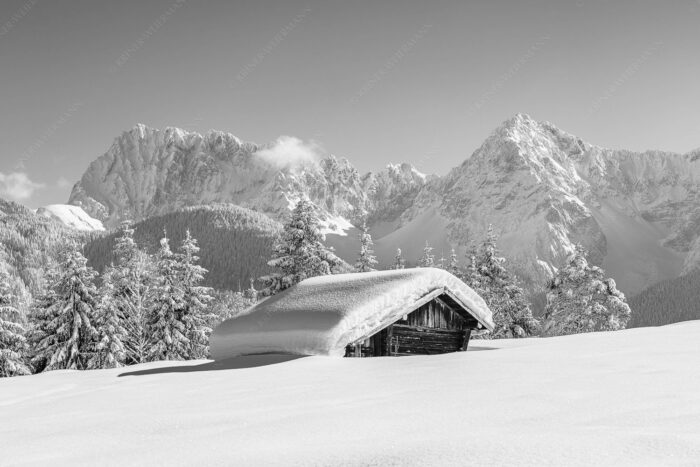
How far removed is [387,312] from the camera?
12.1m

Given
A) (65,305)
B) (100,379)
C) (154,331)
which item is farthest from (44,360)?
(100,379)

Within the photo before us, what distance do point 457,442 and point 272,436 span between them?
1.60 meters

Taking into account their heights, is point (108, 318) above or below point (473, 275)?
below

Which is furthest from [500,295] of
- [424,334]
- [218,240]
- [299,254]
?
[218,240]

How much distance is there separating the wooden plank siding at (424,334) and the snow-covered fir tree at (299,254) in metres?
13.6

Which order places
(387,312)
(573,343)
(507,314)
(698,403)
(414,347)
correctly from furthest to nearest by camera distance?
(507,314), (414,347), (387,312), (573,343), (698,403)

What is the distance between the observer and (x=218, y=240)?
18138cm

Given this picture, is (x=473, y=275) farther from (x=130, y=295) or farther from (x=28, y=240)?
(x=28, y=240)

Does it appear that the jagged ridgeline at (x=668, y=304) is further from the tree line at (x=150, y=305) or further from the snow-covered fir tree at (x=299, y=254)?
the snow-covered fir tree at (x=299, y=254)

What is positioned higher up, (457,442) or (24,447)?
(457,442)

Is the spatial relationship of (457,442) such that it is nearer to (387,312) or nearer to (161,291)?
(387,312)

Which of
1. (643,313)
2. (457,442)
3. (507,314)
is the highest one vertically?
(643,313)

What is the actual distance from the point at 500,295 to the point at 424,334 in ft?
83.2

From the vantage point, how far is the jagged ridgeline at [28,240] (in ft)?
513
